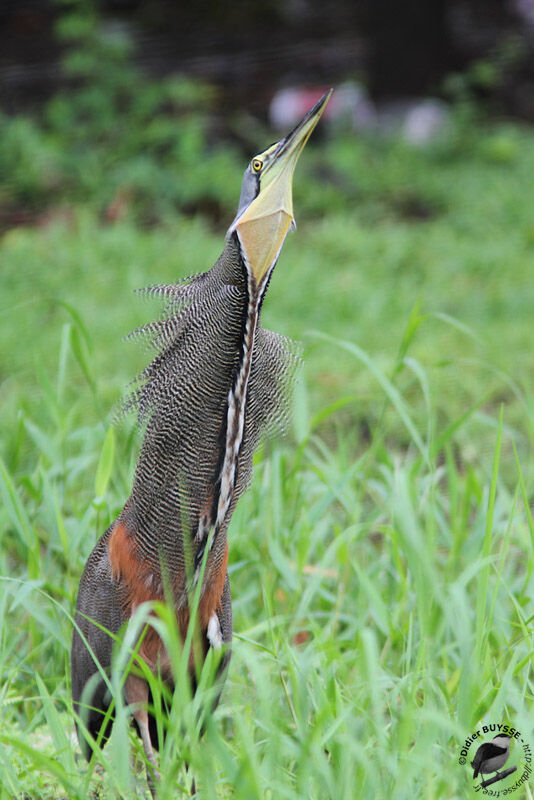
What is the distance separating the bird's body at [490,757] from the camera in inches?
69.7

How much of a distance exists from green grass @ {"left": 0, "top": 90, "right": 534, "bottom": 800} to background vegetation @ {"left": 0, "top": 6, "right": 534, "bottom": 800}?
0.04 feet

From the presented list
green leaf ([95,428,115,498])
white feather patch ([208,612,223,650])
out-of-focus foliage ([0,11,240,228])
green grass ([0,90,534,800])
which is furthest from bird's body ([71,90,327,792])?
out-of-focus foliage ([0,11,240,228])

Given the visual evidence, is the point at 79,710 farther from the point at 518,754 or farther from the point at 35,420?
the point at 35,420

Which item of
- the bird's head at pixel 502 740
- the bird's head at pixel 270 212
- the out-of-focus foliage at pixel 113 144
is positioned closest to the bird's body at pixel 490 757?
the bird's head at pixel 502 740

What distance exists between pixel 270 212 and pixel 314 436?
1730 mm

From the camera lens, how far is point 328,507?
2984 mm

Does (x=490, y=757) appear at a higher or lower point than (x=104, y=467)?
lower

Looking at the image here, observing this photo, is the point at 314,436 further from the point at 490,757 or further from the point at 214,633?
the point at 490,757

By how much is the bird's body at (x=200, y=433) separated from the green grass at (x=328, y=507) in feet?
0.45

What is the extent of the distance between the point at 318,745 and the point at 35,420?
1970 mm

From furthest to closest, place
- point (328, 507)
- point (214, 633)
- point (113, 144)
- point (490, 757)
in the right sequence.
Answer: point (113, 144) < point (328, 507) < point (214, 633) < point (490, 757)

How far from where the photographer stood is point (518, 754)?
1.76m

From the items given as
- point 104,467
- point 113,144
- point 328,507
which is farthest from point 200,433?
point 113,144

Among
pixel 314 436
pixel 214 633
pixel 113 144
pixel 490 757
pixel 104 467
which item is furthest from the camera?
pixel 113 144
